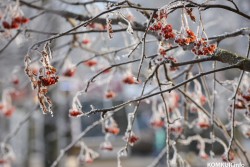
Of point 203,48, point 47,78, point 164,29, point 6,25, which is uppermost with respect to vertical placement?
point 6,25

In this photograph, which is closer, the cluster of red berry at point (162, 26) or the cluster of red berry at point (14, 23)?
the cluster of red berry at point (162, 26)

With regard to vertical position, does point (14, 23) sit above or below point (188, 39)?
above

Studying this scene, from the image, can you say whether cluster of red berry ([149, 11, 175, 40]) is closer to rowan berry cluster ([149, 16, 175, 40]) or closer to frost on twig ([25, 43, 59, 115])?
rowan berry cluster ([149, 16, 175, 40])

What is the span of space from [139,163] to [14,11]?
12.8 metres

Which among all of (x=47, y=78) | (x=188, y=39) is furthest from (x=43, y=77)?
(x=188, y=39)

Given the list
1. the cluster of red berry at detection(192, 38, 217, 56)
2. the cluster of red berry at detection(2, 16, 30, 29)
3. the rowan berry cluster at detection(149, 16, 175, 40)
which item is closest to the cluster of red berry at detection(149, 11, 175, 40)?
the rowan berry cluster at detection(149, 16, 175, 40)

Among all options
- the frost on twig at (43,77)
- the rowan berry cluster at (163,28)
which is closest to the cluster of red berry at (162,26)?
the rowan berry cluster at (163,28)

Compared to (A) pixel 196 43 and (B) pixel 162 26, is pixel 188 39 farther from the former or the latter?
(B) pixel 162 26

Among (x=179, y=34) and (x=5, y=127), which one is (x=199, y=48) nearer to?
(x=179, y=34)

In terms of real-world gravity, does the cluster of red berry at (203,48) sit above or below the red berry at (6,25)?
below

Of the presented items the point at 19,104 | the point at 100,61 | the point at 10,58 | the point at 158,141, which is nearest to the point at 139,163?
the point at 158,141

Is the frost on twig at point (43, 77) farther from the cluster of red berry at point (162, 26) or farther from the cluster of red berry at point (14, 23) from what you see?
the cluster of red berry at point (14, 23)

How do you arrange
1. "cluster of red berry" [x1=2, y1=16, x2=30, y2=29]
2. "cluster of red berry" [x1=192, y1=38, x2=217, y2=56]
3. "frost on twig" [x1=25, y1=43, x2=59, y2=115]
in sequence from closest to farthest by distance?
"frost on twig" [x1=25, y1=43, x2=59, y2=115], "cluster of red berry" [x1=192, y1=38, x2=217, y2=56], "cluster of red berry" [x1=2, y1=16, x2=30, y2=29]

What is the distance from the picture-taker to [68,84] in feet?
35.7
